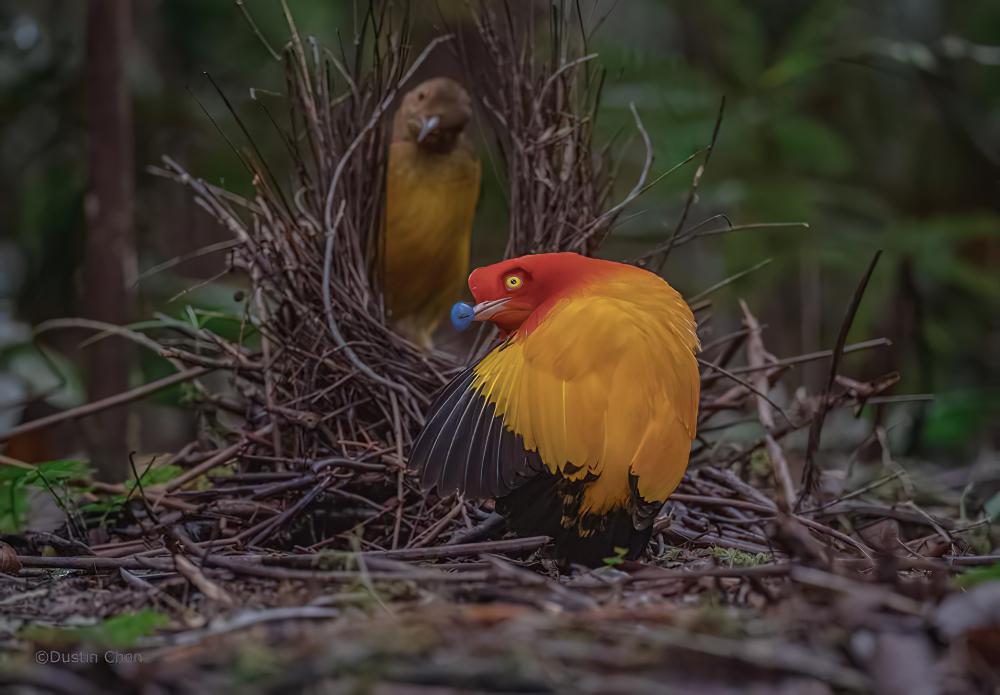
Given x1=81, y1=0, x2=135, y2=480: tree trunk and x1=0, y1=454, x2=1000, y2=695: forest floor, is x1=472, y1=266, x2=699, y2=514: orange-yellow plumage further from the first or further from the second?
x1=81, y1=0, x2=135, y2=480: tree trunk

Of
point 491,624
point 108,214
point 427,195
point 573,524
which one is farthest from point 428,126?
point 491,624

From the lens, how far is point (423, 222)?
2799 millimetres

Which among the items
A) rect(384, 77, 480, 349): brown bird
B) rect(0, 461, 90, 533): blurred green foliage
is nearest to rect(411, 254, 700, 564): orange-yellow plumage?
rect(0, 461, 90, 533): blurred green foliage

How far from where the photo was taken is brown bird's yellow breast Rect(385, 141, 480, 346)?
2783 millimetres

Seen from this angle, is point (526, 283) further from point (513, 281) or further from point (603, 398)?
point (603, 398)

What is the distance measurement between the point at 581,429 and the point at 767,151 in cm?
348

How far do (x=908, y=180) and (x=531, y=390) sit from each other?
169 inches

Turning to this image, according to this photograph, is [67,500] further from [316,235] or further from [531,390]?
[531,390]

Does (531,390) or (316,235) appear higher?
(316,235)

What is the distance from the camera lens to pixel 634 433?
1.58 metres

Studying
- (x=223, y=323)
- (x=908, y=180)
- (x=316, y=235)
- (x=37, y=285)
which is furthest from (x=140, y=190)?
(x=908, y=180)

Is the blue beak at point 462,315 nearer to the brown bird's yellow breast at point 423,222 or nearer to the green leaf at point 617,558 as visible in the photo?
the green leaf at point 617,558

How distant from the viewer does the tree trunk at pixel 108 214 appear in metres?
2.88

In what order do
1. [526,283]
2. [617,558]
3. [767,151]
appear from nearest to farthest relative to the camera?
[617,558] → [526,283] → [767,151]
